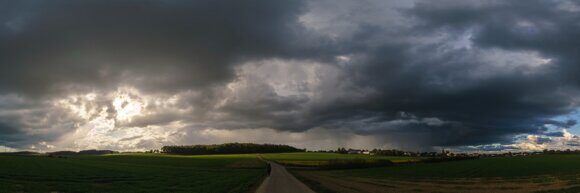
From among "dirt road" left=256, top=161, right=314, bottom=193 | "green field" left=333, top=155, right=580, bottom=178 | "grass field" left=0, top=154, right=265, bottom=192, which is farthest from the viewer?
"green field" left=333, top=155, right=580, bottom=178

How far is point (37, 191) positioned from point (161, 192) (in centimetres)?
934

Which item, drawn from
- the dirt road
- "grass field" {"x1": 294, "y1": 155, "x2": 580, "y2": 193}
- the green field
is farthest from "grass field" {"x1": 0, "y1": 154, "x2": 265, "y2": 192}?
the green field

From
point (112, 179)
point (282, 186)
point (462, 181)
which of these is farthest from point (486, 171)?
point (112, 179)

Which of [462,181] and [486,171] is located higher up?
[462,181]

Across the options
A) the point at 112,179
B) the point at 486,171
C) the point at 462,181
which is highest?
the point at 112,179

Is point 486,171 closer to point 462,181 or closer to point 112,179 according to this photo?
point 462,181

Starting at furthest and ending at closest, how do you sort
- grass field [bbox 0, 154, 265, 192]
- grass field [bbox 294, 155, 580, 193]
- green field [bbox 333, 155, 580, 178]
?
green field [bbox 333, 155, 580, 178]
grass field [bbox 294, 155, 580, 193]
grass field [bbox 0, 154, 265, 192]

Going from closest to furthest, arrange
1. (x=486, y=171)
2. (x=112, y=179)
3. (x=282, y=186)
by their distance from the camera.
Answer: (x=282, y=186) < (x=112, y=179) < (x=486, y=171)

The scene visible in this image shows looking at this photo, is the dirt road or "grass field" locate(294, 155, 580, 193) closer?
the dirt road

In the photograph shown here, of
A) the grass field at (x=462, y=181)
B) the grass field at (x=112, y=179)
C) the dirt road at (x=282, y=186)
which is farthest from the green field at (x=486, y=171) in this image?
the dirt road at (x=282, y=186)

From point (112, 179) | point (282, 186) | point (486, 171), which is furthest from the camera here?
point (486, 171)

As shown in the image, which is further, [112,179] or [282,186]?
[112,179]

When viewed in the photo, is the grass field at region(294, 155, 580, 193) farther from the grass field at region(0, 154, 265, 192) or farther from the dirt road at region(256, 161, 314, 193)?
the grass field at region(0, 154, 265, 192)

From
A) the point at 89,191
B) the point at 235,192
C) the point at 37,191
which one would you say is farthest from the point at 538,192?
the point at 37,191
